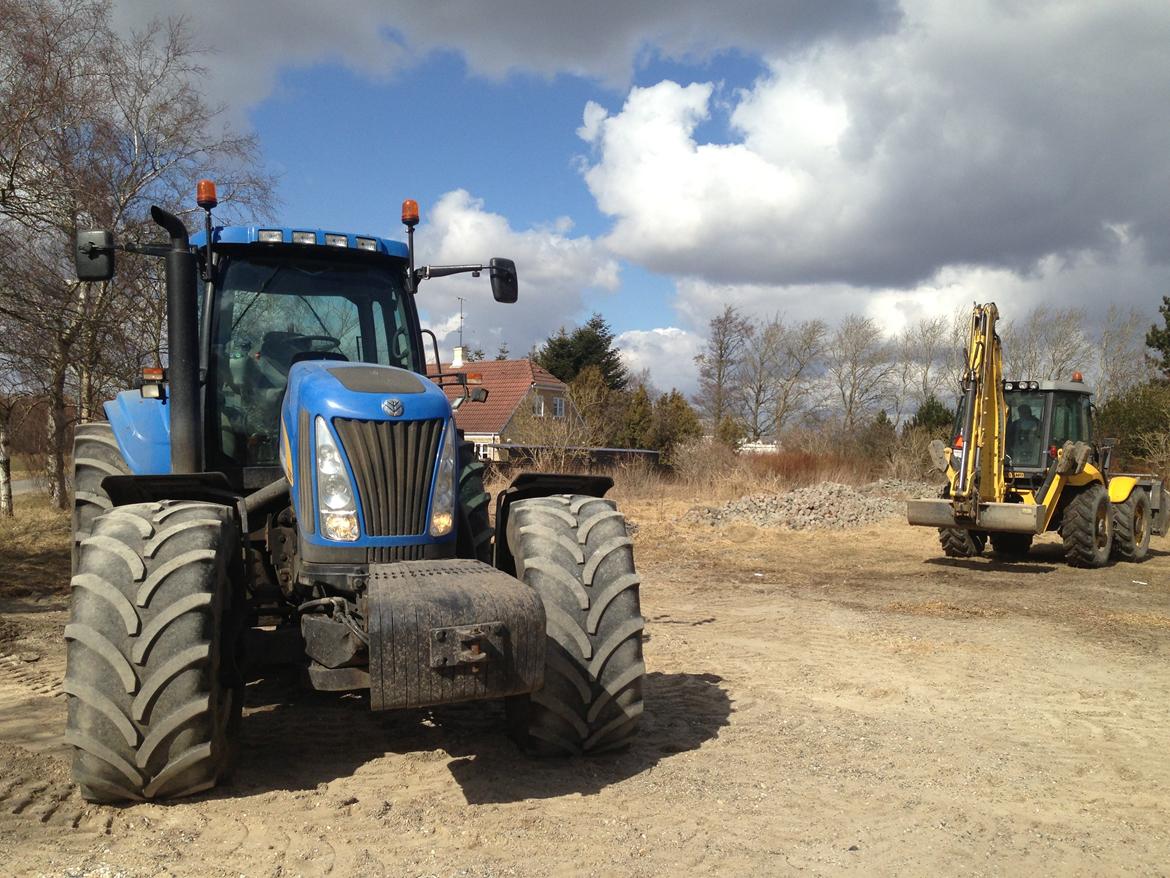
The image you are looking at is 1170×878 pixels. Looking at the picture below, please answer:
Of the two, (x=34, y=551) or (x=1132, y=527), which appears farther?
(x=1132, y=527)

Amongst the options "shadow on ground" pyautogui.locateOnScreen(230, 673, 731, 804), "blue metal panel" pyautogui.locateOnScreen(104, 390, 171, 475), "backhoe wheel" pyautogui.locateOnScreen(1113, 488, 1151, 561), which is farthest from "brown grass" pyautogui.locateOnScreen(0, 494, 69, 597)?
"backhoe wheel" pyautogui.locateOnScreen(1113, 488, 1151, 561)

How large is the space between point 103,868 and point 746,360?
4475 cm

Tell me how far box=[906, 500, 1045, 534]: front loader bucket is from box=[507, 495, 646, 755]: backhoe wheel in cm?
859

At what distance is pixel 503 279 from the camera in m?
5.75

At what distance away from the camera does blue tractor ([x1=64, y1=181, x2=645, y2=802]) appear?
12.0 feet

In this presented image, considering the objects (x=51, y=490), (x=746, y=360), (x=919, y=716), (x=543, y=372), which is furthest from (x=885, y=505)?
(x=746, y=360)

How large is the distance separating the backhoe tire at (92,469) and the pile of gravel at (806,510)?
44.5 feet

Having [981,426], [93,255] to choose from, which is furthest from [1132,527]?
[93,255]

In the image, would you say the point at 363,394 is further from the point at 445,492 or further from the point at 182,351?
the point at 182,351

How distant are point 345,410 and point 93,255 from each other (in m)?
1.80

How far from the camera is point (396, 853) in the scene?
359 centimetres

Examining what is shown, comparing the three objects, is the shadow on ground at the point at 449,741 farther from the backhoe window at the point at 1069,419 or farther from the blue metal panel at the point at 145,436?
the backhoe window at the point at 1069,419

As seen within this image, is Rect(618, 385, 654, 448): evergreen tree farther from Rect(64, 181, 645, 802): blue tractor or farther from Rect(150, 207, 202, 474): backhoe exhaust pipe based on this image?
Rect(150, 207, 202, 474): backhoe exhaust pipe

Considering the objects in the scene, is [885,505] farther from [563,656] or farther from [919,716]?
[563,656]
